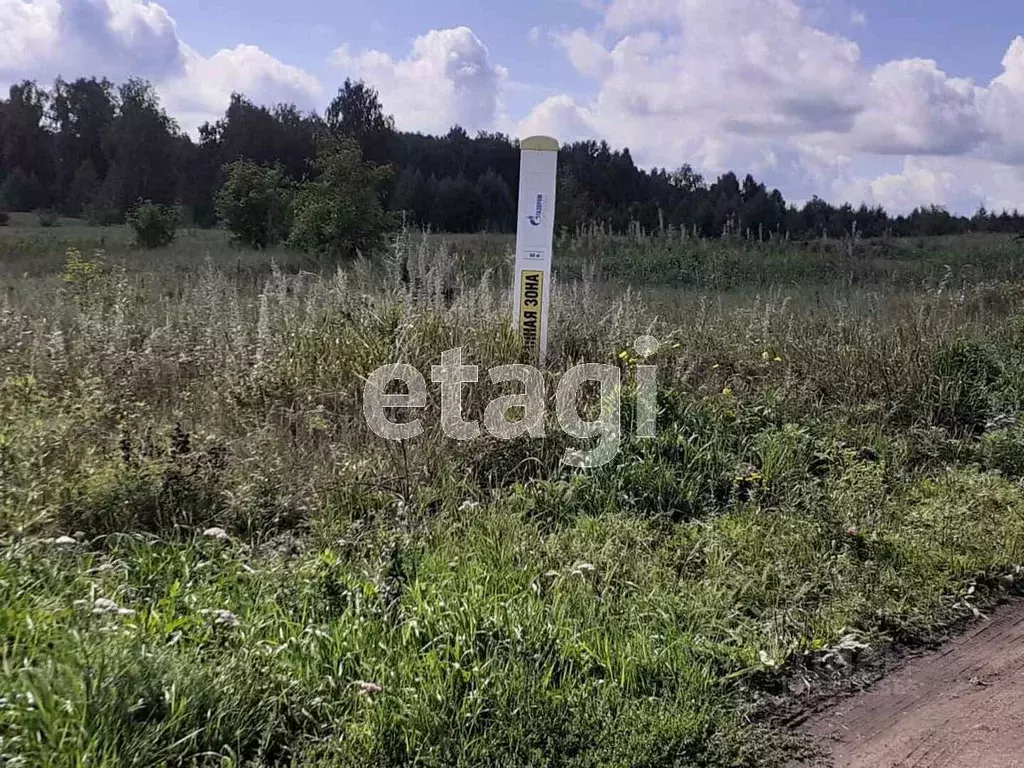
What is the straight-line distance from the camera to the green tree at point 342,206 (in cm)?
1700

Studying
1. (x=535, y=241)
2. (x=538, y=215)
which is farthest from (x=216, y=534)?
(x=538, y=215)

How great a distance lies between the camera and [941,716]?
3.23 metres

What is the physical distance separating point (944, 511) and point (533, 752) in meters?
3.38

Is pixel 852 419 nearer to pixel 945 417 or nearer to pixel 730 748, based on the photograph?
pixel 945 417

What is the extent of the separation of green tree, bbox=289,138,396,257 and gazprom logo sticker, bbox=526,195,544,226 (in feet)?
34.4

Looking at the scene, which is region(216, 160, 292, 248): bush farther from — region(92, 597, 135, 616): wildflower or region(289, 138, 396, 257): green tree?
region(92, 597, 135, 616): wildflower

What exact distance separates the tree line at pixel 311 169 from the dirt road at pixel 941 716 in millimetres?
35635

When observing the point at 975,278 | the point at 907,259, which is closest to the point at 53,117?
the point at 907,259

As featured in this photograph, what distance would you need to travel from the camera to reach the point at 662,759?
2.82 m

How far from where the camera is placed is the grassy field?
9.35 feet

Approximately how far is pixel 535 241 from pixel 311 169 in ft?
132

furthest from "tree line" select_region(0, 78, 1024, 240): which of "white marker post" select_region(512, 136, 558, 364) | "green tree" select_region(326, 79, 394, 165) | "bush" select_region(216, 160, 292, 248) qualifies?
"white marker post" select_region(512, 136, 558, 364)

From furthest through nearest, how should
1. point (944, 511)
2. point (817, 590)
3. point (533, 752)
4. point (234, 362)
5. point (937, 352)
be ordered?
1. point (937, 352)
2. point (234, 362)
3. point (944, 511)
4. point (817, 590)
5. point (533, 752)

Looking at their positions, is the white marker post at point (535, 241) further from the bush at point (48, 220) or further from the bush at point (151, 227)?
the bush at point (48, 220)
